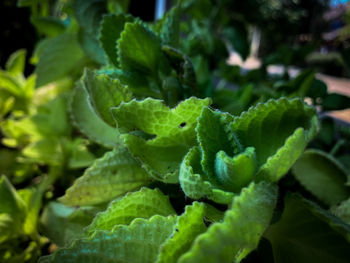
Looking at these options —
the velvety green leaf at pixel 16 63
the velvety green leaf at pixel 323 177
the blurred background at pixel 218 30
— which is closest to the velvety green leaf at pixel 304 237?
the velvety green leaf at pixel 323 177

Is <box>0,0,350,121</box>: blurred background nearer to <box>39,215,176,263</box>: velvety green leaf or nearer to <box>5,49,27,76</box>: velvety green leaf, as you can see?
<box>5,49,27,76</box>: velvety green leaf

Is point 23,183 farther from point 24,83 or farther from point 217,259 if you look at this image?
point 217,259

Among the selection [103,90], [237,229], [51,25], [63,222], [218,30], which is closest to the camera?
[237,229]

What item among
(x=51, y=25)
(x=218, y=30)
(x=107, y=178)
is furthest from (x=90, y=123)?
(x=218, y=30)

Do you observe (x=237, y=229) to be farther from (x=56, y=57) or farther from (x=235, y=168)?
(x=56, y=57)

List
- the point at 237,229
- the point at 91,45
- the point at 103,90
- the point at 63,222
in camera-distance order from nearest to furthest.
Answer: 1. the point at 237,229
2. the point at 103,90
3. the point at 63,222
4. the point at 91,45

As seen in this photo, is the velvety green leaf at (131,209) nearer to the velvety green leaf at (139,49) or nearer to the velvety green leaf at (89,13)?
the velvety green leaf at (139,49)
